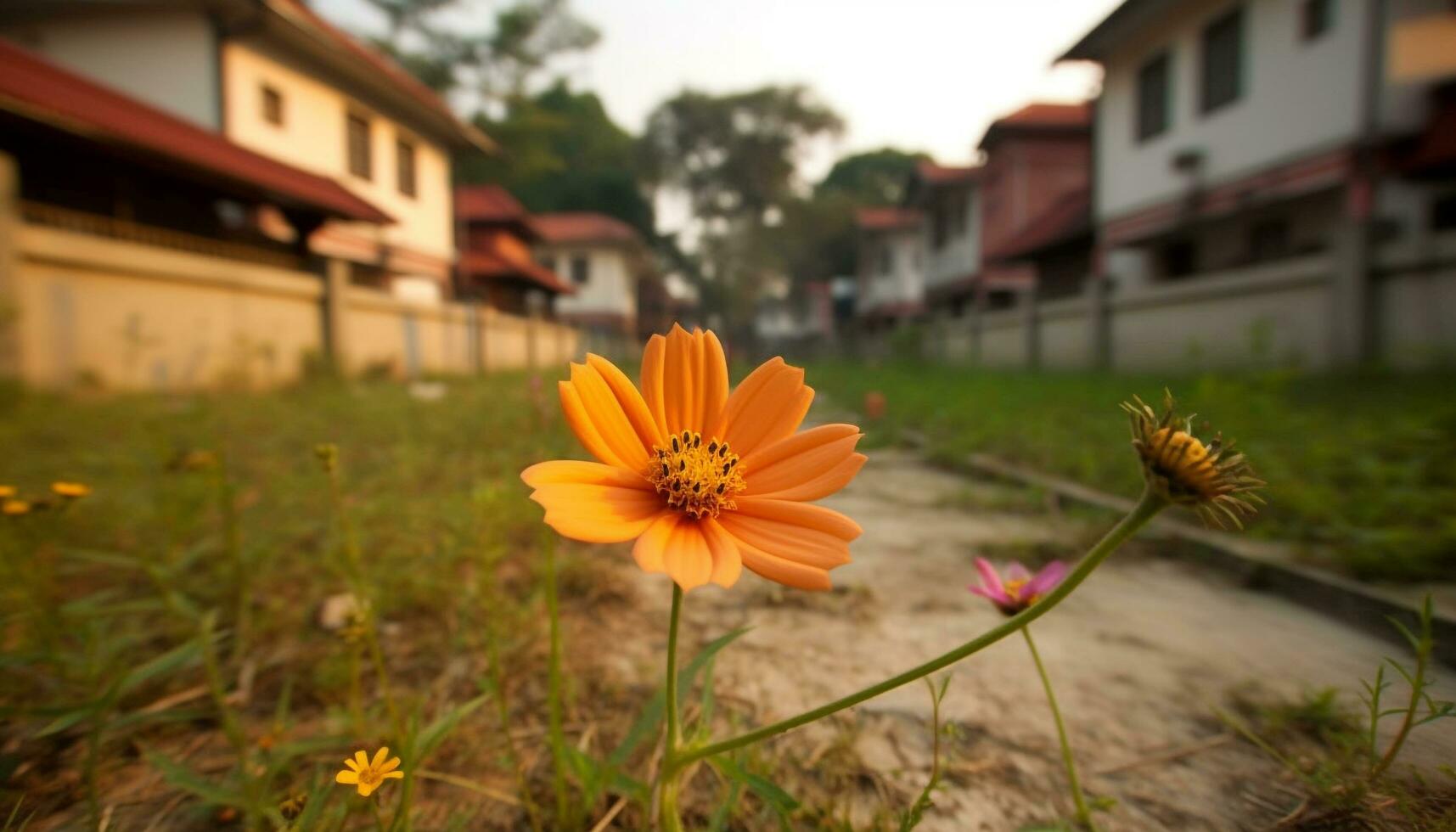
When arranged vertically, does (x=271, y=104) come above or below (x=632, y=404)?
above

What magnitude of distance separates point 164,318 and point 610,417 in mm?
7087

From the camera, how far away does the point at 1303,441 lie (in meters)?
2.73

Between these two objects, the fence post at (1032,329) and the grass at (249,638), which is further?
the fence post at (1032,329)

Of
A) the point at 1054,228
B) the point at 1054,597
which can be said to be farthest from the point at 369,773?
the point at 1054,228

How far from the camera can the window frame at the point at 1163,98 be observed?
10.0 metres

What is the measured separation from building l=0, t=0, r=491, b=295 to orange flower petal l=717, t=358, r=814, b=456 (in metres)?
9.92

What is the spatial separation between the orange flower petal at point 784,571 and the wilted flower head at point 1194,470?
220mm

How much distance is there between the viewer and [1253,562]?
5.27ft

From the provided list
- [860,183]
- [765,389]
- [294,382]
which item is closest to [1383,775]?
[765,389]

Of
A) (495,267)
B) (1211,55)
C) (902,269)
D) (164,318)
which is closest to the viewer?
(164,318)

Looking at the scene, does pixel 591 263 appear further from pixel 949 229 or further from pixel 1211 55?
pixel 1211 55

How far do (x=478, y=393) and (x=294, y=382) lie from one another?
6.39 ft

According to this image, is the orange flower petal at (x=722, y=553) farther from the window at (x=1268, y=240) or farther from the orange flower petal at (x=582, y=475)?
the window at (x=1268, y=240)

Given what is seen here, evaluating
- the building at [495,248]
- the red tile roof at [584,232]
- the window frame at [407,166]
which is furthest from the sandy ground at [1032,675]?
the red tile roof at [584,232]
